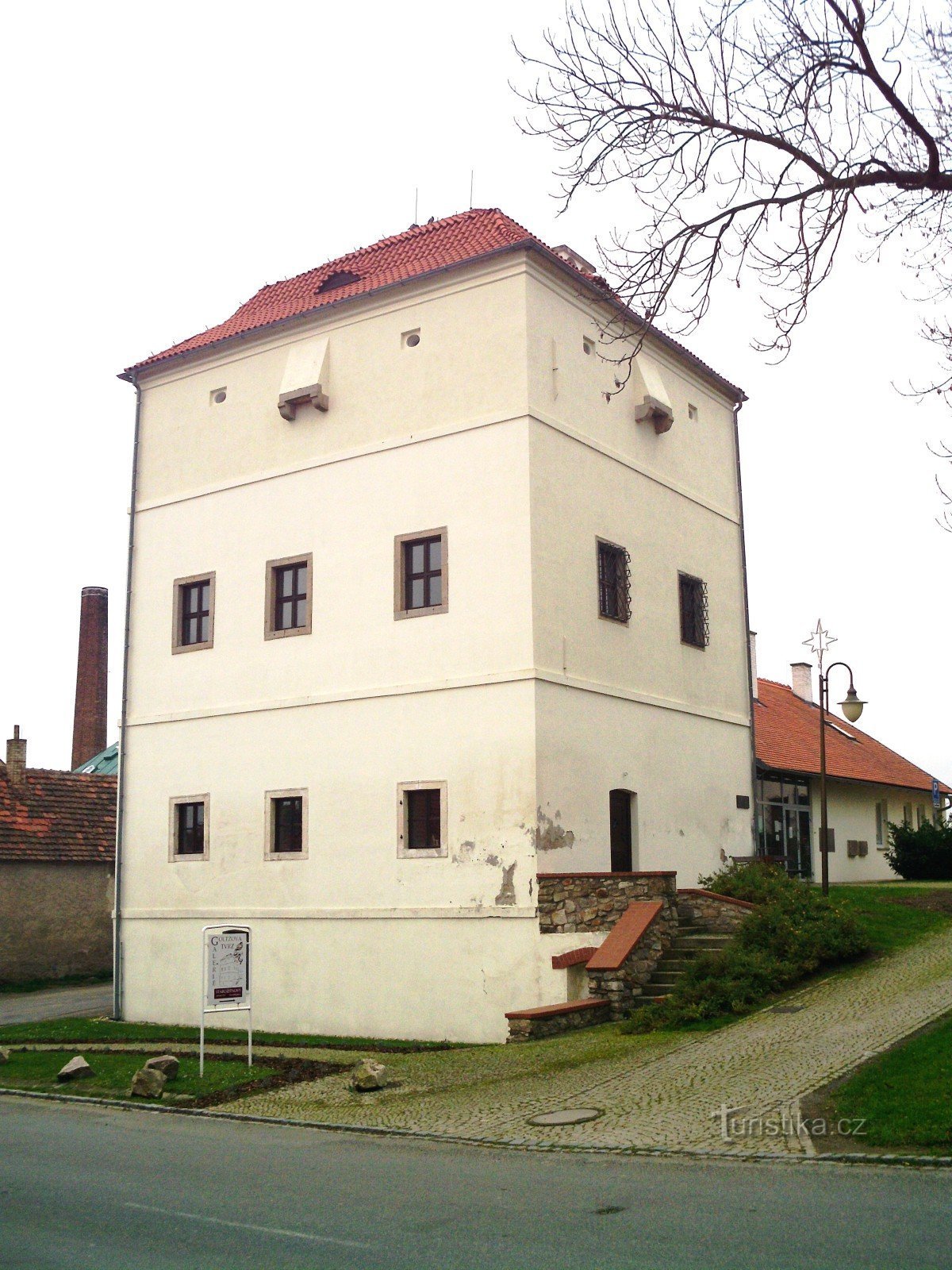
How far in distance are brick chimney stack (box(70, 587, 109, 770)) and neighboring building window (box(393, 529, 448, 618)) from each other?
2742 cm

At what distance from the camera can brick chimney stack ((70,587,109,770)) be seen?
46406 millimetres

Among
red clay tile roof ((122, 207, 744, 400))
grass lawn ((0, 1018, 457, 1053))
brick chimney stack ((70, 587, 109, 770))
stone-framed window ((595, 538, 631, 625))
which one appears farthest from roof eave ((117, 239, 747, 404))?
brick chimney stack ((70, 587, 109, 770))

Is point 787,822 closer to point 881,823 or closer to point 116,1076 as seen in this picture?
point 881,823

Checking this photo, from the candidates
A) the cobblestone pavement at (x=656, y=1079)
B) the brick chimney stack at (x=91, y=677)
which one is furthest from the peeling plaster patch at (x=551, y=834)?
the brick chimney stack at (x=91, y=677)

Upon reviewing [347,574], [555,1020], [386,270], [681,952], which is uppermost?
[386,270]

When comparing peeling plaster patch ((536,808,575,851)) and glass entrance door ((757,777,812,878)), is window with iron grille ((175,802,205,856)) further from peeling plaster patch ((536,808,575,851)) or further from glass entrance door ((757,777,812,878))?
glass entrance door ((757,777,812,878))

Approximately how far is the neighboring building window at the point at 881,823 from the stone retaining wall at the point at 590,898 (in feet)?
72.0

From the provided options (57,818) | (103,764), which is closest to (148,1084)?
(57,818)

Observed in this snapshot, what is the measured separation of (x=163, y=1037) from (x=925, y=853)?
66.0 feet

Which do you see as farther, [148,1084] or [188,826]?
[188,826]

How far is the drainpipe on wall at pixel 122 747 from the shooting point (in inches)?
950

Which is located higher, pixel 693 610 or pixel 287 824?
pixel 693 610

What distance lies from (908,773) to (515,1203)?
38.0 metres

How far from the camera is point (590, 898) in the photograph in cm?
1931
